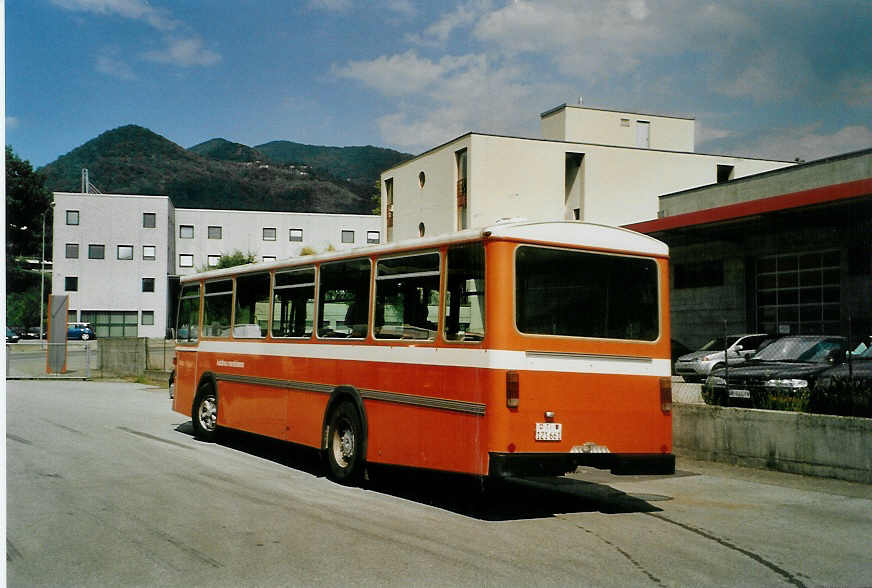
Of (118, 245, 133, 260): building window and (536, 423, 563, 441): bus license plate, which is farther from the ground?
(118, 245, 133, 260): building window

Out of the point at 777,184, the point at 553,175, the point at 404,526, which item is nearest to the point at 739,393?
the point at 404,526

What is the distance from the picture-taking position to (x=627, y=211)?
150ft

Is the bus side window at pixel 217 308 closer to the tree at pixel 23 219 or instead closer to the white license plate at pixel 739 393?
the white license plate at pixel 739 393

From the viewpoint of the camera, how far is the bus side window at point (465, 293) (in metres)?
8.63

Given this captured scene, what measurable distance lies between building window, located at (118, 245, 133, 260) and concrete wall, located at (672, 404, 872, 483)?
68153mm

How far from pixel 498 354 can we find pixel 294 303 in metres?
4.57

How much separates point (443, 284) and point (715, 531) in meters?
3.58

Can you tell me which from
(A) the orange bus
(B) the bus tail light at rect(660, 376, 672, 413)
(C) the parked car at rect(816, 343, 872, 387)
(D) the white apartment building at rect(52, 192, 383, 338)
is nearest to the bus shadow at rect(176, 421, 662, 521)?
(A) the orange bus

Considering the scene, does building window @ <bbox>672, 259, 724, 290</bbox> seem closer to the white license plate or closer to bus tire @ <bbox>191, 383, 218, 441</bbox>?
the white license plate

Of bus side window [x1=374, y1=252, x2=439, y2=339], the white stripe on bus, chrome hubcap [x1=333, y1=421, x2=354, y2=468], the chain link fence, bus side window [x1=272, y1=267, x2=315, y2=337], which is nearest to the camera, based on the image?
the white stripe on bus

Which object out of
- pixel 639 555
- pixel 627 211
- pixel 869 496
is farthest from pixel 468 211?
pixel 639 555

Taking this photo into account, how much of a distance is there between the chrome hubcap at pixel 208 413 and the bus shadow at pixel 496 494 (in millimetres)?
2467

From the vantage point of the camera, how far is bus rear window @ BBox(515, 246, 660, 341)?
28.3ft

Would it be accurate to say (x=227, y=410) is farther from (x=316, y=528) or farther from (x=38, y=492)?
(x=316, y=528)
